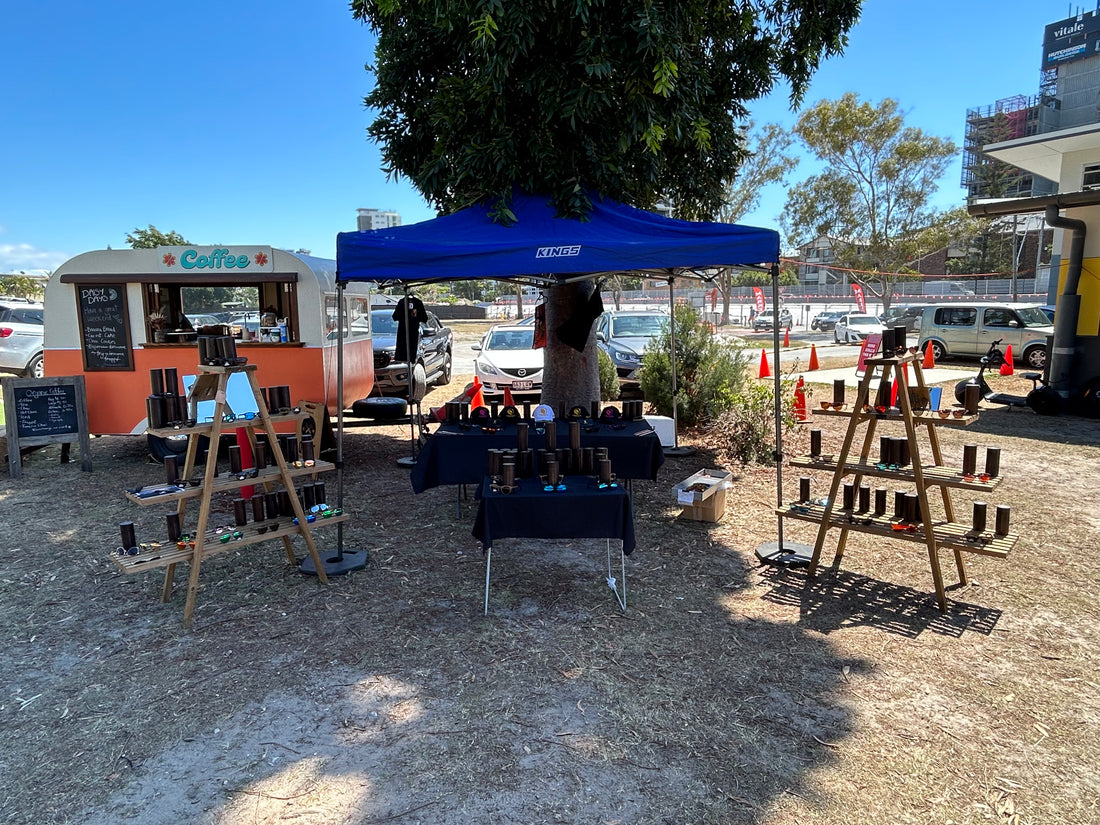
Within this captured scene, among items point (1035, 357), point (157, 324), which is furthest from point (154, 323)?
point (1035, 357)

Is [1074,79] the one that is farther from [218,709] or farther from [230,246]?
[218,709]

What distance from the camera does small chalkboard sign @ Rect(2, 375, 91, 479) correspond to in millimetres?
6988

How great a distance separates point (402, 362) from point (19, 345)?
8.61m

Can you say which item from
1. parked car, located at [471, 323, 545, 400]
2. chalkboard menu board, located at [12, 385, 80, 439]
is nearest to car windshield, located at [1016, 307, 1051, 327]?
parked car, located at [471, 323, 545, 400]

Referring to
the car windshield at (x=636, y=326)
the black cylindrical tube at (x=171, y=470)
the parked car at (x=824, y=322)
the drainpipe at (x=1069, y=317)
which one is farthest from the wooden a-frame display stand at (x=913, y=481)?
Answer: the parked car at (x=824, y=322)

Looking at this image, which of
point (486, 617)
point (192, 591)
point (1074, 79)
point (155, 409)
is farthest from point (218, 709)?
point (1074, 79)

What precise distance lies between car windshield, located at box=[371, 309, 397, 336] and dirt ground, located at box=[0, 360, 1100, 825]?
26.7ft

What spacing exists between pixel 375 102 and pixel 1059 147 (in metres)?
11.7

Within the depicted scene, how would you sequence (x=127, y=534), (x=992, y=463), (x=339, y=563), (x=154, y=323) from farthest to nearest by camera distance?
(x=154, y=323) → (x=339, y=563) → (x=992, y=463) → (x=127, y=534)

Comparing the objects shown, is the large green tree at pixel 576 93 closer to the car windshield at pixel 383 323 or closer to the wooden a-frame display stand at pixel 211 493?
the wooden a-frame display stand at pixel 211 493

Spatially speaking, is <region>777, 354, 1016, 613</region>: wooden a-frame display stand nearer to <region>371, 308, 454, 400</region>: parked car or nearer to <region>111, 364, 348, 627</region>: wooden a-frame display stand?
<region>111, 364, 348, 627</region>: wooden a-frame display stand

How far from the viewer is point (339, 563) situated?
4566 mm

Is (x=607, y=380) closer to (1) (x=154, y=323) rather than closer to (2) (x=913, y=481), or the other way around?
(1) (x=154, y=323)

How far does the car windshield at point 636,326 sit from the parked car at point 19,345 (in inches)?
439
